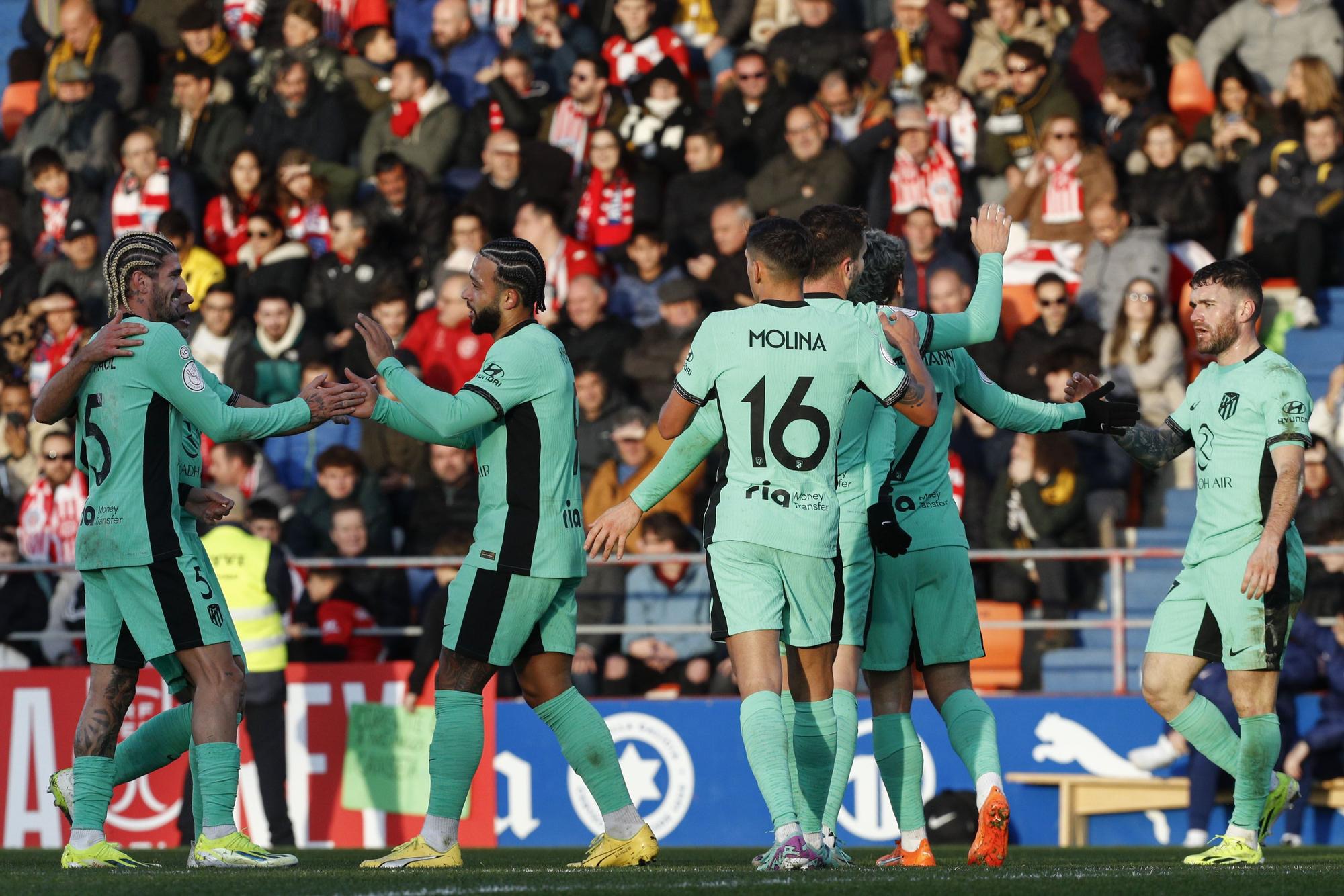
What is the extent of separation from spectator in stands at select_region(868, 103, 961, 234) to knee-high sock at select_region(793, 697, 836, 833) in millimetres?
8696

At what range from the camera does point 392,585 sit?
13961 millimetres

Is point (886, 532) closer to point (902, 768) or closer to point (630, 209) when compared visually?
point (902, 768)

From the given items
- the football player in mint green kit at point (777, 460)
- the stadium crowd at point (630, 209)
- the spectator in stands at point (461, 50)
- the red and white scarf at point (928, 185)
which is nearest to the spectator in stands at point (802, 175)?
the stadium crowd at point (630, 209)

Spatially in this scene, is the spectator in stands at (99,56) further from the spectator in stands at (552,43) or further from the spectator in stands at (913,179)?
the spectator in stands at (913,179)

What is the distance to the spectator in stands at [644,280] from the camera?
51.2ft

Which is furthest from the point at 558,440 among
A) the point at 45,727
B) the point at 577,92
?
the point at 577,92

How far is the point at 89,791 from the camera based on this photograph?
7.76 meters

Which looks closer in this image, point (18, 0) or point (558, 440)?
point (558, 440)

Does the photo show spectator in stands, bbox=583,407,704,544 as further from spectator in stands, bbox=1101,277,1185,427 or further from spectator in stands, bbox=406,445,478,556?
spectator in stands, bbox=1101,277,1185,427

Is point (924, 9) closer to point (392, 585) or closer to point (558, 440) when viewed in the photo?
point (392, 585)

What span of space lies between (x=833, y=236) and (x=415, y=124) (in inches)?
438

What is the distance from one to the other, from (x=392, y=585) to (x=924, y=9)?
7402 mm

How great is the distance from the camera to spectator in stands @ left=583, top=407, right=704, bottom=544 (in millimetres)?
13820

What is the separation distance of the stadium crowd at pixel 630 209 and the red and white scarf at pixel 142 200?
3cm
